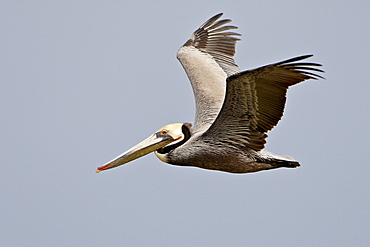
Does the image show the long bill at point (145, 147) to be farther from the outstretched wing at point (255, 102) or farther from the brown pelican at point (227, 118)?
the outstretched wing at point (255, 102)

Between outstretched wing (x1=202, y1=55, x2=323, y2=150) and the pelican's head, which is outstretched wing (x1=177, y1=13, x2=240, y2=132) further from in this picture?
outstretched wing (x1=202, y1=55, x2=323, y2=150)

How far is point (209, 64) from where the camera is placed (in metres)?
11.1

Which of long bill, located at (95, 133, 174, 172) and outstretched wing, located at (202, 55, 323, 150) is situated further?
long bill, located at (95, 133, 174, 172)

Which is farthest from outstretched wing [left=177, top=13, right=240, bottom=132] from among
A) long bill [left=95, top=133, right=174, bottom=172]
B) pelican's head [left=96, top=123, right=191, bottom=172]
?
long bill [left=95, top=133, right=174, bottom=172]

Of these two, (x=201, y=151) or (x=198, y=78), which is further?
(x=198, y=78)

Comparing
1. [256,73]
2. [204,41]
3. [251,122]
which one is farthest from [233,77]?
[204,41]

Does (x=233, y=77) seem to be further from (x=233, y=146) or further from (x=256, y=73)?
(x=233, y=146)

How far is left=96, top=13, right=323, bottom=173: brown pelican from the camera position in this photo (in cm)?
746

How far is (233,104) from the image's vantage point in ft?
26.2

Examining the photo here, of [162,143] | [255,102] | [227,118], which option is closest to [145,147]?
[162,143]

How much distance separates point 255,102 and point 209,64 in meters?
3.26

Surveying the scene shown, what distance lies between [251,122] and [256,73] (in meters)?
1.13

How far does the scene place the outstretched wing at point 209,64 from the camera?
10.0m

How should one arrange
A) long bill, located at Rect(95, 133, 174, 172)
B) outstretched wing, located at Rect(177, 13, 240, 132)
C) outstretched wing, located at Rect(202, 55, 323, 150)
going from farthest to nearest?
outstretched wing, located at Rect(177, 13, 240, 132), long bill, located at Rect(95, 133, 174, 172), outstretched wing, located at Rect(202, 55, 323, 150)
